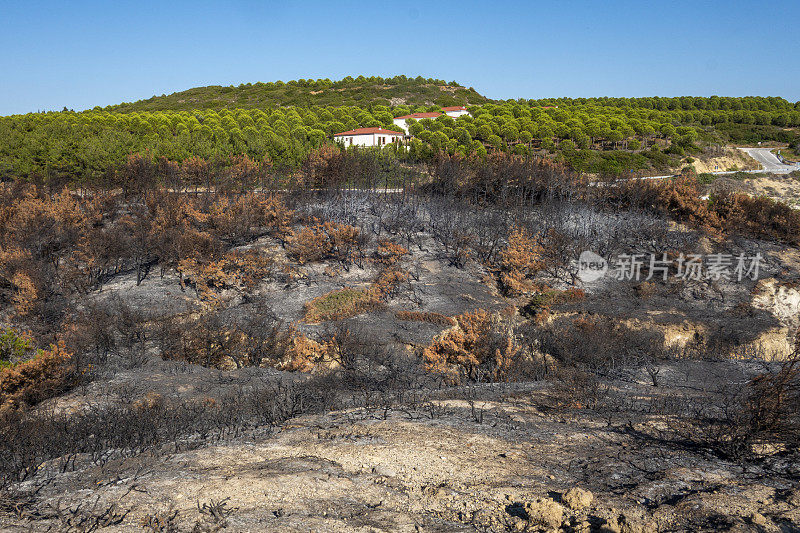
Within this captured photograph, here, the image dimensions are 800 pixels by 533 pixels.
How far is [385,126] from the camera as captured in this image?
2094 inches

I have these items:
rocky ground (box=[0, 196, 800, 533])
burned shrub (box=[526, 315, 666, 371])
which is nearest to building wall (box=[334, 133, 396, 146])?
burned shrub (box=[526, 315, 666, 371])

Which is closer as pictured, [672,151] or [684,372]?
[684,372]

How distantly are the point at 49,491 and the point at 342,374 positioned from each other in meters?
7.53

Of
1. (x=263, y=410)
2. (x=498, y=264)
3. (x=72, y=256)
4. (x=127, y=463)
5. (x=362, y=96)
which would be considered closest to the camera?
(x=127, y=463)

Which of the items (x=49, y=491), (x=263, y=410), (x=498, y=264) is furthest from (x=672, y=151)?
(x=49, y=491)

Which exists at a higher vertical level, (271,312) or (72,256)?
(72,256)

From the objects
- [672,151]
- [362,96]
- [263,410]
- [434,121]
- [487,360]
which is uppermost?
[362,96]

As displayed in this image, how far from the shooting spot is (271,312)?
725 inches

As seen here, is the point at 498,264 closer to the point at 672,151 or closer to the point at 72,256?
the point at 72,256

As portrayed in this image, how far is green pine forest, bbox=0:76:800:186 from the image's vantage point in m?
34.6

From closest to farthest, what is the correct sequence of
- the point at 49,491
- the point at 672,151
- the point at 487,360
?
the point at 49,491 → the point at 487,360 → the point at 672,151

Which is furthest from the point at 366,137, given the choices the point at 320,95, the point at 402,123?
the point at 320,95

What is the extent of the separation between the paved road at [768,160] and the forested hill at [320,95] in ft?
136

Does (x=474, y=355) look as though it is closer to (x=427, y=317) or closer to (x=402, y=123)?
(x=427, y=317)
